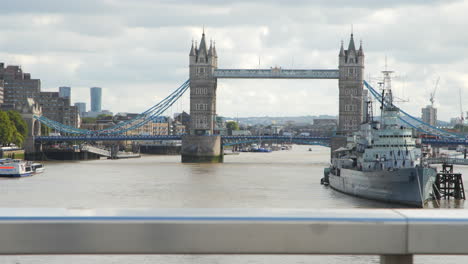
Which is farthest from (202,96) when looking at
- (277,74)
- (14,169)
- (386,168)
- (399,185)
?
(399,185)

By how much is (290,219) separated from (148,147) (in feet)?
293

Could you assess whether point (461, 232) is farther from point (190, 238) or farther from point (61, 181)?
point (61, 181)

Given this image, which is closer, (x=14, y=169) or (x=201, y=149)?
(x=14, y=169)

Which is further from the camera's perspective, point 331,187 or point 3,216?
point 331,187

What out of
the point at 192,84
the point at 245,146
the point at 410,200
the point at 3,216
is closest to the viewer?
the point at 3,216

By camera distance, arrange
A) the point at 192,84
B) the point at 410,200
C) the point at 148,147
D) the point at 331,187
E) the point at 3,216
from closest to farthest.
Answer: the point at 3,216 < the point at 410,200 < the point at 331,187 < the point at 192,84 < the point at 148,147

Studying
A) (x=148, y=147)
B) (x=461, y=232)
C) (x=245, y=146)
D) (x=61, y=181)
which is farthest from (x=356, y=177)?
(x=245, y=146)

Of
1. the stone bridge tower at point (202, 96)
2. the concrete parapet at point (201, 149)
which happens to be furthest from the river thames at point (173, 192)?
the stone bridge tower at point (202, 96)

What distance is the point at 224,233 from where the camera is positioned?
327 centimetres

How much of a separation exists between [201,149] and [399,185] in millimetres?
36866

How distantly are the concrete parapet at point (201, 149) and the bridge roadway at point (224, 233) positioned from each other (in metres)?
56.4

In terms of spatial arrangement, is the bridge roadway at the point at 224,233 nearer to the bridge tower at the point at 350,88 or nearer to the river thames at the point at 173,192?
the river thames at the point at 173,192

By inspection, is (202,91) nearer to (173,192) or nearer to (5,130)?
(5,130)

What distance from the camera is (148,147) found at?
91.9 m
